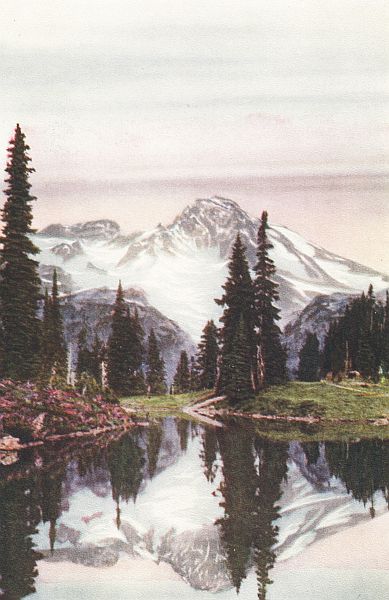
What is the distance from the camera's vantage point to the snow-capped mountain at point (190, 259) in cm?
1446

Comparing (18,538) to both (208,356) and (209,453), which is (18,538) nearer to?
(209,453)

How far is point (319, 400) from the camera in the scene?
57.6 ft

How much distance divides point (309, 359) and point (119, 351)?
149 inches

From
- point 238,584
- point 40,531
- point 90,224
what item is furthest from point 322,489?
point 90,224

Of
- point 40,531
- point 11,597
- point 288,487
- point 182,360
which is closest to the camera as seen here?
point 11,597

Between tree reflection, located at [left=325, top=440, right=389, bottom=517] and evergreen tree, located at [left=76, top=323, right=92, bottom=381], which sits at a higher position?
evergreen tree, located at [left=76, top=323, right=92, bottom=381]

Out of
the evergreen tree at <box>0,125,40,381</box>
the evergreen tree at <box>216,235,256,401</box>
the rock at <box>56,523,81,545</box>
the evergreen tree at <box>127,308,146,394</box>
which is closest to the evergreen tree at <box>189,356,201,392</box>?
the evergreen tree at <box>216,235,256,401</box>

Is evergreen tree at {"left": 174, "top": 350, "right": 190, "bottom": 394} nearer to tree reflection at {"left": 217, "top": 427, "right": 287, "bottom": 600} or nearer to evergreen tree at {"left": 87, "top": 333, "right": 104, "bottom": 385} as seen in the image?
evergreen tree at {"left": 87, "top": 333, "right": 104, "bottom": 385}

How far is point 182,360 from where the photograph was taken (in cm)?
1720

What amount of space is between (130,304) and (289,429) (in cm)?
393

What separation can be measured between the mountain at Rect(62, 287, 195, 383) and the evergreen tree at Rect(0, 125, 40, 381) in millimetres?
661

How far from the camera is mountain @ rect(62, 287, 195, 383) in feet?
49.7

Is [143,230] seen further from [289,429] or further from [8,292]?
[289,429]

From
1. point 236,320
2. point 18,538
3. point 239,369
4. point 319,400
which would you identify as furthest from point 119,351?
point 18,538
